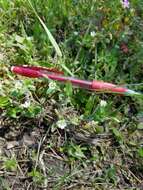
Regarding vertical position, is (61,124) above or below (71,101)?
below

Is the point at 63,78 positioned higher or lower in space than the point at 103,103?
higher

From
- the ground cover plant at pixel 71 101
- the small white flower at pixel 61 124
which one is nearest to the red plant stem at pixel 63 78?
the ground cover plant at pixel 71 101

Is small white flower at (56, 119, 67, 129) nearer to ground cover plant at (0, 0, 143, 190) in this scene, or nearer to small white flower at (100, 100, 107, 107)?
ground cover plant at (0, 0, 143, 190)

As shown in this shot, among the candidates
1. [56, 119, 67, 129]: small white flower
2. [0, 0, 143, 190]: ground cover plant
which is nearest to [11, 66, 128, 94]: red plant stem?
[0, 0, 143, 190]: ground cover plant

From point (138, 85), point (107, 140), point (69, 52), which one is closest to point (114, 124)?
point (107, 140)

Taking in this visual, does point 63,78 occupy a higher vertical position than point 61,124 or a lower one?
higher

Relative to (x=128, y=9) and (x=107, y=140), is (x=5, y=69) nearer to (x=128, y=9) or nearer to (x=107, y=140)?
(x=107, y=140)

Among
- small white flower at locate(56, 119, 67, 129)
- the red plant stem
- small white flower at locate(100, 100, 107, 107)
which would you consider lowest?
small white flower at locate(56, 119, 67, 129)

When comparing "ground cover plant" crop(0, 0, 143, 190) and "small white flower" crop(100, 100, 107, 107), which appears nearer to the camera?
"ground cover plant" crop(0, 0, 143, 190)

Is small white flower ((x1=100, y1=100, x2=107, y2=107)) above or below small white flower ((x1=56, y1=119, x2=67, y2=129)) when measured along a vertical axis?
above
